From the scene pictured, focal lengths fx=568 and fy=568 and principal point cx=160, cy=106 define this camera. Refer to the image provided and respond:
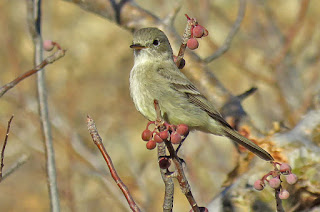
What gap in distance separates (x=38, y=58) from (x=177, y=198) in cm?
670

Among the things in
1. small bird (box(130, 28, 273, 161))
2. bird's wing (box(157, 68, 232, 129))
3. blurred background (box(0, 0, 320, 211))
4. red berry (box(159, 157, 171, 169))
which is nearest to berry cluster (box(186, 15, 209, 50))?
red berry (box(159, 157, 171, 169))

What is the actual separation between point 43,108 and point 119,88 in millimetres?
8340

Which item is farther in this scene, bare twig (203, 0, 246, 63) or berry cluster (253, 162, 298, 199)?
bare twig (203, 0, 246, 63)

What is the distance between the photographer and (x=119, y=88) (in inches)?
458

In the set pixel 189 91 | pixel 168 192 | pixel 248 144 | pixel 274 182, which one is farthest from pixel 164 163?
pixel 189 91

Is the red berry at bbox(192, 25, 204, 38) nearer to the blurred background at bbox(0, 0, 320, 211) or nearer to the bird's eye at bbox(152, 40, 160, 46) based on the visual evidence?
the bird's eye at bbox(152, 40, 160, 46)

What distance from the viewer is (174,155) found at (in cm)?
236

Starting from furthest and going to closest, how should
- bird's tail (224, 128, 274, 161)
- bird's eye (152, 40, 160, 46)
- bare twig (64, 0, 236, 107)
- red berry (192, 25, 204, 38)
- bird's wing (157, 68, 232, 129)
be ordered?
bare twig (64, 0, 236, 107) < bird's eye (152, 40, 160, 46) < bird's wing (157, 68, 232, 129) < bird's tail (224, 128, 274, 161) < red berry (192, 25, 204, 38)

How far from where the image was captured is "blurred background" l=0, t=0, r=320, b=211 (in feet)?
21.8

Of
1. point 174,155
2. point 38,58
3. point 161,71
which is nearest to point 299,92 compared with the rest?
point 161,71

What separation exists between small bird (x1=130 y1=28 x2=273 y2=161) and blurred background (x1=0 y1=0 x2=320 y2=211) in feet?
4.50

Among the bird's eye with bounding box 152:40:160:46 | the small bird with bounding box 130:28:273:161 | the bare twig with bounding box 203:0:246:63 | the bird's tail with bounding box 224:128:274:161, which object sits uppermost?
the bare twig with bounding box 203:0:246:63

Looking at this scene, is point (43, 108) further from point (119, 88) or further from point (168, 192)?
point (119, 88)

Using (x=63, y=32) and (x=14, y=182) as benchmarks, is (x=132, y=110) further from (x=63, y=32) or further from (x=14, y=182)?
(x=63, y=32)
